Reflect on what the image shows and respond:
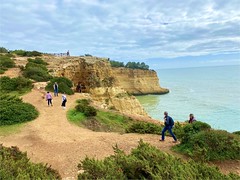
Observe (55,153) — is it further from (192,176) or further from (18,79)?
(18,79)

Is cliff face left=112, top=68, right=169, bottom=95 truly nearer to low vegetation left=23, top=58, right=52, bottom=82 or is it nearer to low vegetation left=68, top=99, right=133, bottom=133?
low vegetation left=23, top=58, right=52, bottom=82

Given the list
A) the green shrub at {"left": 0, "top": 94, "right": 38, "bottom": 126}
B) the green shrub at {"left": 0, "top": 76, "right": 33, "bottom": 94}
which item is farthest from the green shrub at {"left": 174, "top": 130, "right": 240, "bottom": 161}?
the green shrub at {"left": 0, "top": 76, "right": 33, "bottom": 94}

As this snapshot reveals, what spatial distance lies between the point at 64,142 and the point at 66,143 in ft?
0.73

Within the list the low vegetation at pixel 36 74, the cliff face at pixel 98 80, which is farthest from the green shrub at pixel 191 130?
the low vegetation at pixel 36 74

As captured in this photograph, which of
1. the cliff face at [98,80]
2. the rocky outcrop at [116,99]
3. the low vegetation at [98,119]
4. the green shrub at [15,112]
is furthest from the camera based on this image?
the cliff face at [98,80]

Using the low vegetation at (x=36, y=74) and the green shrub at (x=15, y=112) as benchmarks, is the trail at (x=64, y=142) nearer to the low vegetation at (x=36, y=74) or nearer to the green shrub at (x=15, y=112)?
the green shrub at (x=15, y=112)

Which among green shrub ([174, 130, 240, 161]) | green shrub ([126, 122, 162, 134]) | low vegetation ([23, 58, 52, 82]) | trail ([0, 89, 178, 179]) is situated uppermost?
low vegetation ([23, 58, 52, 82])

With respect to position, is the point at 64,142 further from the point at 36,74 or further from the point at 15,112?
the point at 36,74

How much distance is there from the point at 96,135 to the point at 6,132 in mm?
5113

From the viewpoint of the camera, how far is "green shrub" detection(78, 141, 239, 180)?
17.8ft

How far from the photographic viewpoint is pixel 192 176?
18.0ft

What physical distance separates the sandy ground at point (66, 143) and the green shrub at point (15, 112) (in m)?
0.58

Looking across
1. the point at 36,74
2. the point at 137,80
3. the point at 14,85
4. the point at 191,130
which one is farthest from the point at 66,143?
the point at 137,80

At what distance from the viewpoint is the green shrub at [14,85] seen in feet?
72.2
